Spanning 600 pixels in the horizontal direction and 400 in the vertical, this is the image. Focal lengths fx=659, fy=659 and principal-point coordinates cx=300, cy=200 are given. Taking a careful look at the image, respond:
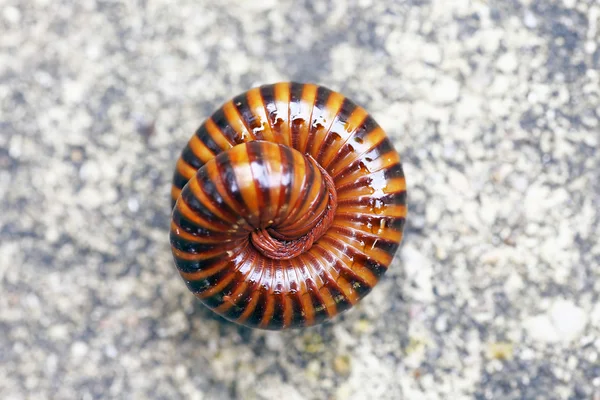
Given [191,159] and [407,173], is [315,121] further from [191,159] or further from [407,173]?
[407,173]

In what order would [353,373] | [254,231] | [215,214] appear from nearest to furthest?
[215,214], [254,231], [353,373]

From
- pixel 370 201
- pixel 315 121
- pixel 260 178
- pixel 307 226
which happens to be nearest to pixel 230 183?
pixel 260 178

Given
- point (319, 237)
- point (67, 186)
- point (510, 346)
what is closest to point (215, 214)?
point (319, 237)

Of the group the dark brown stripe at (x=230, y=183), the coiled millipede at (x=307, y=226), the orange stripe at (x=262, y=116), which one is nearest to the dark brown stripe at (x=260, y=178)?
the dark brown stripe at (x=230, y=183)

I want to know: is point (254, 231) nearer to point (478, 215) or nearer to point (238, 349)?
point (238, 349)

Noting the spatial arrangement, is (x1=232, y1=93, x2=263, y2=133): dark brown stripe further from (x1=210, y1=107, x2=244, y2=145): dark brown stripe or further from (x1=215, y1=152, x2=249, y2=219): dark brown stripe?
(x1=215, y1=152, x2=249, y2=219): dark brown stripe

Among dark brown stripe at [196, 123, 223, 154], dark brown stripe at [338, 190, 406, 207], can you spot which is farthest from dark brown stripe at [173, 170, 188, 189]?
dark brown stripe at [338, 190, 406, 207]

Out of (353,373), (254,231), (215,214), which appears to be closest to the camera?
(215,214)
